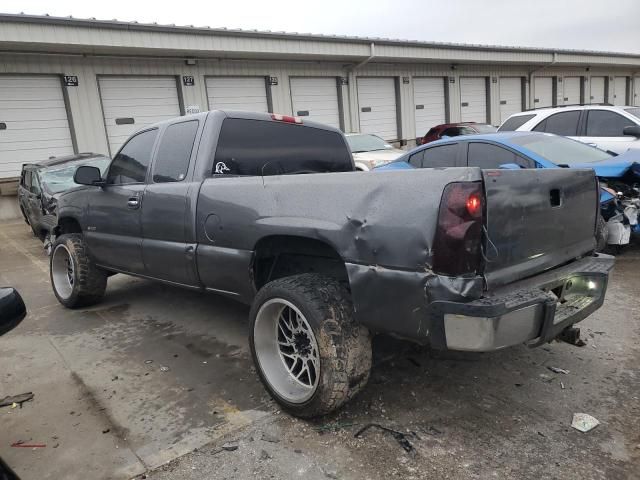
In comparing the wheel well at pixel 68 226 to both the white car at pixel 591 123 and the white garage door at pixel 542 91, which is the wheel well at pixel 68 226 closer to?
the white car at pixel 591 123

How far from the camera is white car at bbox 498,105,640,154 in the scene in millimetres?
8039

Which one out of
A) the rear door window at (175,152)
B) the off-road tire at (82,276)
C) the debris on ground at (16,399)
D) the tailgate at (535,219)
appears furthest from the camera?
the off-road tire at (82,276)

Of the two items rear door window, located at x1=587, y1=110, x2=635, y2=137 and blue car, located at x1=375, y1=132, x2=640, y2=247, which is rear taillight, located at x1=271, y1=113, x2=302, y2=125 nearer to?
blue car, located at x1=375, y1=132, x2=640, y2=247

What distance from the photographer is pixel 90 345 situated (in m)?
4.32

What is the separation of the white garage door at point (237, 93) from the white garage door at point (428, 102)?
783 cm

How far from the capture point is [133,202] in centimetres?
427

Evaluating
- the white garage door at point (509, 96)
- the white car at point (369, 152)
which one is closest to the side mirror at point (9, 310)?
the white car at point (369, 152)

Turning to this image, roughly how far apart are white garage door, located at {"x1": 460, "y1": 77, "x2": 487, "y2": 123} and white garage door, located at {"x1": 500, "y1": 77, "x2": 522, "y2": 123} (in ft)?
4.27

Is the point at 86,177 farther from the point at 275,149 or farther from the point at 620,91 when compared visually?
the point at 620,91

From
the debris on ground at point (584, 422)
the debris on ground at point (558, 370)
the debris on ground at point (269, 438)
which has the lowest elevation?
the debris on ground at point (558, 370)

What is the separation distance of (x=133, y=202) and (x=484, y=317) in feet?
10.5

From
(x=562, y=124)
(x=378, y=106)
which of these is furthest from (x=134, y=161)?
(x=378, y=106)

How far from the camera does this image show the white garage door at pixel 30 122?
40.2ft

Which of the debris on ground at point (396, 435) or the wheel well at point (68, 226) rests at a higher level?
the wheel well at point (68, 226)
